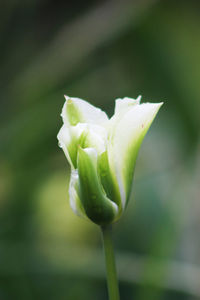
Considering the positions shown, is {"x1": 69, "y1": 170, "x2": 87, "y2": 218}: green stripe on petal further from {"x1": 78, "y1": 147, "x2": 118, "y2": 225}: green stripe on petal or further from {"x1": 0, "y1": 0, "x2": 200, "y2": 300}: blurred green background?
{"x1": 0, "y1": 0, "x2": 200, "y2": 300}: blurred green background

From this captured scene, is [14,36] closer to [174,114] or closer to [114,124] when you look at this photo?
[174,114]

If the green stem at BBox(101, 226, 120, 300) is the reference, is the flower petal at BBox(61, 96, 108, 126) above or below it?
above

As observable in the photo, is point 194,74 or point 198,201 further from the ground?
point 194,74

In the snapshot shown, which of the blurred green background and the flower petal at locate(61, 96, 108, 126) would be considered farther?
the blurred green background

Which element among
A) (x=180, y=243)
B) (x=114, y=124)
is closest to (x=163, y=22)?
(x=180, y=243)

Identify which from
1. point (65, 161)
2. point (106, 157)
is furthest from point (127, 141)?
point (65, 161)

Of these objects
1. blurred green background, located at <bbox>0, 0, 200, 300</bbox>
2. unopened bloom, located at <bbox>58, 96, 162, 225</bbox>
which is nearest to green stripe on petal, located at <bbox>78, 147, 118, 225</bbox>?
unopened bloom, located at <bbox>58, 96, 162, 225</bbox>

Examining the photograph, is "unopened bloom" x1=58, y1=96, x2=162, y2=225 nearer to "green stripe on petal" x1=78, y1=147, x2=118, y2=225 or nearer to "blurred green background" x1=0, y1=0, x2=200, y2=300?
"green stripe on petal" x1=78, y1=147, x2=118, y2=225
